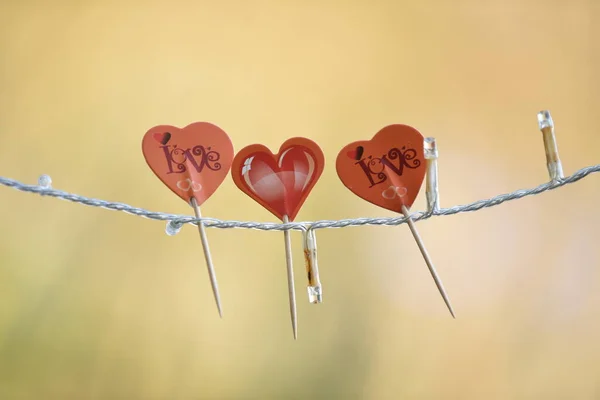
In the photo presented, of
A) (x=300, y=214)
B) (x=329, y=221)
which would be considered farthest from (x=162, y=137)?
(x=300, y=214)

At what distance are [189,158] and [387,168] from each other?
322 millimetres

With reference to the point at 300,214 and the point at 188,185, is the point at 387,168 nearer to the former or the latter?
the point at 188,185

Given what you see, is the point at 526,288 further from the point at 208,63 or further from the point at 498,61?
the point at 208,63

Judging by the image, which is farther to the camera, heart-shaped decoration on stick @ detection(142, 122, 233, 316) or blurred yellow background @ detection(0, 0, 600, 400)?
blurred yellow background @ detection(0, 0, 600, 400)

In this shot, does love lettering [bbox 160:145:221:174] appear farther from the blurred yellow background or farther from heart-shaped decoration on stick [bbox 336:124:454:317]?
the blurred yellow background

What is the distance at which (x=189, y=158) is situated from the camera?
0.85m

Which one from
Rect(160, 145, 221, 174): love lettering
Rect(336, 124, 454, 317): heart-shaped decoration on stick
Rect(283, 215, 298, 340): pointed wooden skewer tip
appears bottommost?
Rect(283, 215, 298, 340): pointed wooden skewer tip

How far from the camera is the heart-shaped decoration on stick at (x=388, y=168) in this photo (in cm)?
85

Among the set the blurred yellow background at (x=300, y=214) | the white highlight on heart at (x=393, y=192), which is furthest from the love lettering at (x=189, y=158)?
the blurred yellow background at (x=300, y=214)

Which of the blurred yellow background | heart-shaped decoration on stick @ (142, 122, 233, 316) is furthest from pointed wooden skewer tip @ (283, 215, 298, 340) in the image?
the blurred yellow background

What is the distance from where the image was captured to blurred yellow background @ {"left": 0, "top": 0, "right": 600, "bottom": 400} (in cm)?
144

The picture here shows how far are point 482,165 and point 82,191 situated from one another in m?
1.15

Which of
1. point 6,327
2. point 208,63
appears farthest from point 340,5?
point 6,327

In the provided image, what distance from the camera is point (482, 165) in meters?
1.57
